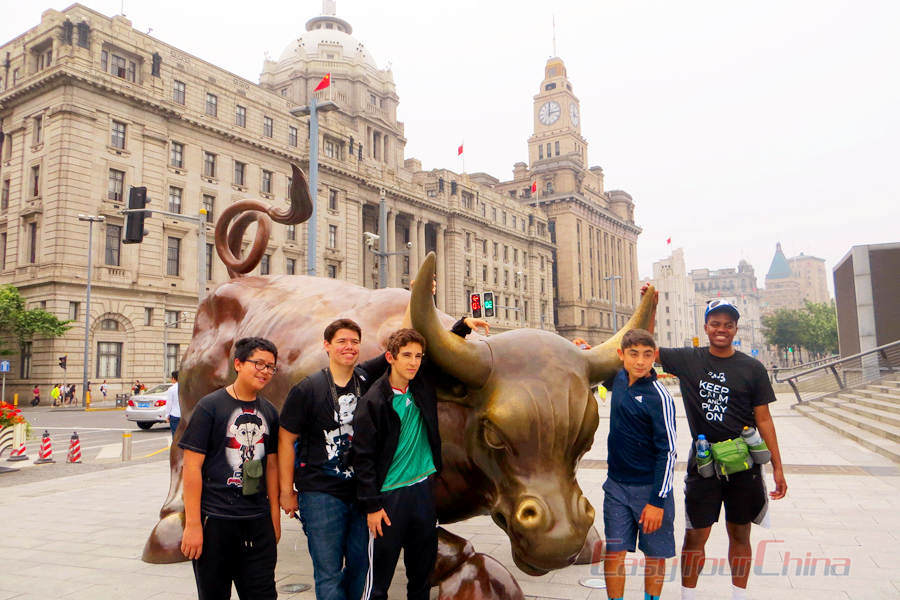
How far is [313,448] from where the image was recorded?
3.38m

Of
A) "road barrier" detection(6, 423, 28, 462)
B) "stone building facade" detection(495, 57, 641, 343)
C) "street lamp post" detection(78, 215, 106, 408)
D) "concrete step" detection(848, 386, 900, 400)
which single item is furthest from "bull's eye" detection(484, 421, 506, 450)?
"stone building facade" detection(495, 57, 641, 343)

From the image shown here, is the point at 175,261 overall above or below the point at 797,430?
above

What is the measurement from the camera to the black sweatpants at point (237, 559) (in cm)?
309

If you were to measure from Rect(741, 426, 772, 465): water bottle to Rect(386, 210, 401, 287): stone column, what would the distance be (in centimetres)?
5188

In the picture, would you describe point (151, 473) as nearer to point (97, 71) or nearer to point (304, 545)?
point (304, 545)

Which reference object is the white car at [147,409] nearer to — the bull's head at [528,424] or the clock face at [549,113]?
the bull's head at [528,424]

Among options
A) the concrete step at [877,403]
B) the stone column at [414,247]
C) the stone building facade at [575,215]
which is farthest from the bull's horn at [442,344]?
the stone building facade at [575,215]

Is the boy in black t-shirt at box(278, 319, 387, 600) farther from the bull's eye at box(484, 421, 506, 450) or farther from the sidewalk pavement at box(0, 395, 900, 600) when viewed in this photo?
the sidewalk pavement at box(0, 395, 900, 600)

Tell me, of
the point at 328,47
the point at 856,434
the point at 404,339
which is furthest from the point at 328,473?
the point at 328,47

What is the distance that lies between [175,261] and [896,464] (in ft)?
118

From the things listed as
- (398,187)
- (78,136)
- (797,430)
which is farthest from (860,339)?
(398,187)

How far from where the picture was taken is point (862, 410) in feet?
52.1

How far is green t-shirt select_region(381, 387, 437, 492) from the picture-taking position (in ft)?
10.7

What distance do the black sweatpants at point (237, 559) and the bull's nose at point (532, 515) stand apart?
1.26 meters
